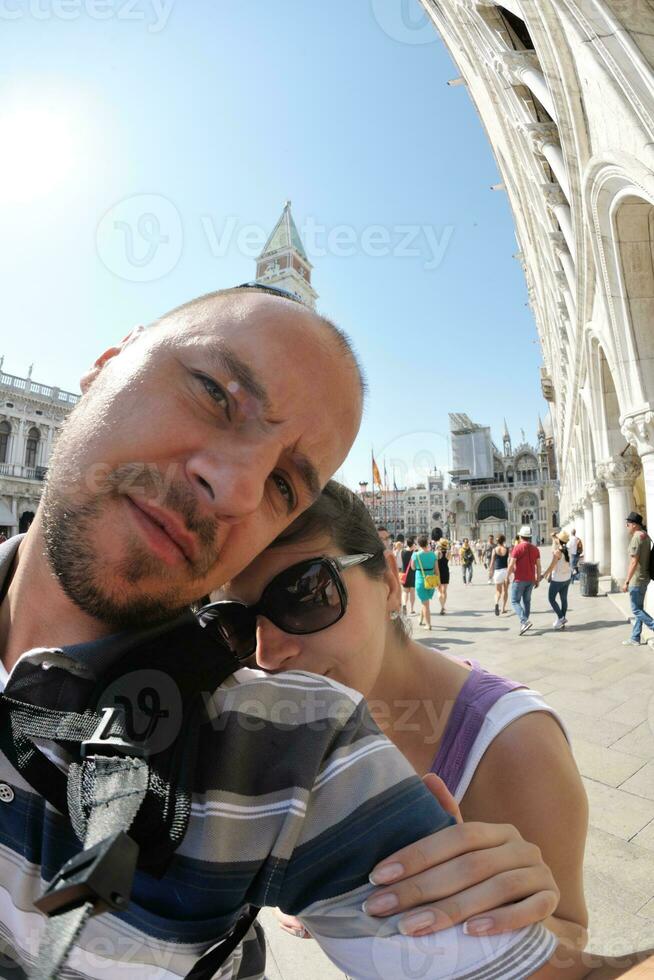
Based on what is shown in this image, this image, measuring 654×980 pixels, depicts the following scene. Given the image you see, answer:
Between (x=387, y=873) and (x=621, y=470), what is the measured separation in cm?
1231

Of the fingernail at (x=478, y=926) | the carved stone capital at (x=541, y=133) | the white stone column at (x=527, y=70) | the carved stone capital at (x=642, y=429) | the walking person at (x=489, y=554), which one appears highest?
the white stone column at (x=527, y=70)

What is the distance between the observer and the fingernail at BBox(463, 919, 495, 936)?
2.15 feet

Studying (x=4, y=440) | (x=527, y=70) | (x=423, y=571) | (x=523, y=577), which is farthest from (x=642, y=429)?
(x=4, y=440)

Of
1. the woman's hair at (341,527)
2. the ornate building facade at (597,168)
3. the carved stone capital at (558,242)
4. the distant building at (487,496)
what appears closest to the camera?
the woman's hair at (341,527)

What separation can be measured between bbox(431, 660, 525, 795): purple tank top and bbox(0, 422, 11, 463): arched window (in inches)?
1531

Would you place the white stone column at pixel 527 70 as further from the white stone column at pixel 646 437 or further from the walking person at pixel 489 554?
the walking person at pixel 489 554

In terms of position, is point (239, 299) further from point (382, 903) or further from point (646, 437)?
point (646, 437)

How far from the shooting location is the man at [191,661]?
68cm

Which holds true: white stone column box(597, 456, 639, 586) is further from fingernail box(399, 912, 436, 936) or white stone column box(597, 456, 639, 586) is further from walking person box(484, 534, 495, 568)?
fingernail box(399, 912, 436, 936)

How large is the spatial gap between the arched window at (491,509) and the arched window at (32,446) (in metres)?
72.9

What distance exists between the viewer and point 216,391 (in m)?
1.08

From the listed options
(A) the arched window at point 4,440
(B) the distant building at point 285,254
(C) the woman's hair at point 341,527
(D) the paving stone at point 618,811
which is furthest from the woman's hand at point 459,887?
(B) the distant building at point 285,254

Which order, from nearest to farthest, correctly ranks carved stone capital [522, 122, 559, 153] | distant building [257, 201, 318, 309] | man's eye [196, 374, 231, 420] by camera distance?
man's eye [196, 374, 231, 420] → carved stone capital [522, 122, 559, 153] → distant building [257, 201, 318, 309]

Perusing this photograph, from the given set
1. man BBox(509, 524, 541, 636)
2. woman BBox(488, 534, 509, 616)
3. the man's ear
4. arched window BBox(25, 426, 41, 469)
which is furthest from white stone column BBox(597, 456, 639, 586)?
arched window BBox(25, 426, 41, 469)
